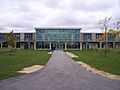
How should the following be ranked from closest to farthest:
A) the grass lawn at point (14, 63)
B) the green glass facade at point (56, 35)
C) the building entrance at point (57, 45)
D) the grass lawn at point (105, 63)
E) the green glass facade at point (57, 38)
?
the grass lawn at point (14, 63) → the grass lawn at point (105, 63) → the building entrance at point (57, 45) → the green glass facade at point (57, 38) → the green glass facade at point (56, 35)

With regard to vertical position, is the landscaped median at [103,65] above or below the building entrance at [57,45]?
below

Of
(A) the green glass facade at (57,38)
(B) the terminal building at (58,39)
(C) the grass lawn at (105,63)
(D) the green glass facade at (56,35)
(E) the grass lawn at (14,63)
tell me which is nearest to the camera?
(E) the grass lawn at (14,63)

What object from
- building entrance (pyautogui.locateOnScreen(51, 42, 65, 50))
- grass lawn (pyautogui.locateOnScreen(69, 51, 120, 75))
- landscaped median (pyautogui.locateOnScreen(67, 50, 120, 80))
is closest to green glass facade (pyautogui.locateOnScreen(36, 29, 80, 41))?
building entrance (pyautogui.locateOnScreen(51, 42, 65, 50))

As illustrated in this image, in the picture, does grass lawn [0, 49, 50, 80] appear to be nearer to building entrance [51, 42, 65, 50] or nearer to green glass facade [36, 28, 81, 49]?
building entrance [51, 42, 65, 50]

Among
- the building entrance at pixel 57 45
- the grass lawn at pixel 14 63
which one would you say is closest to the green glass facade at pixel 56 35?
the building entrance at pixel 57 45

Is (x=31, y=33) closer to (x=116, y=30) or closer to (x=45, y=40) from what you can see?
(x=45, y=40)

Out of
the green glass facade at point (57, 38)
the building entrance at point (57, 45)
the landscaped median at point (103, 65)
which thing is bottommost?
the landscaped median at point (103, 65)

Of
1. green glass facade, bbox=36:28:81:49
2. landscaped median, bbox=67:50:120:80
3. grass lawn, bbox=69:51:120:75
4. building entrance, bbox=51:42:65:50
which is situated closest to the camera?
landscaped median, bbox=67:50:120:80

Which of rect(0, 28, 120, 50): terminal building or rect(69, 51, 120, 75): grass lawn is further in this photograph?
rect(0, 28, 120, 50): terminal building

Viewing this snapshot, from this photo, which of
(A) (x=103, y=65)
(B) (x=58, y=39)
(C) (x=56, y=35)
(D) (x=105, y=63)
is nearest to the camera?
(A) (x=103, y=65)

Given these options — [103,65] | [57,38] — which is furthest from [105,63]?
[57,38]

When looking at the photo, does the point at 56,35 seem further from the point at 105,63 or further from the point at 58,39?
the point at 105,63

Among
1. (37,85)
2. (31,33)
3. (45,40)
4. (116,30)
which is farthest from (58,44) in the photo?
(37,85)

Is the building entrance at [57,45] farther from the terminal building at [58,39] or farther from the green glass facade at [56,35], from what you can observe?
the green glass facade at [56,35]
